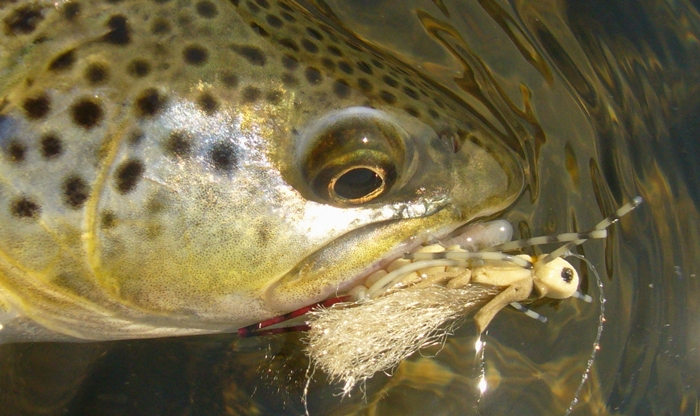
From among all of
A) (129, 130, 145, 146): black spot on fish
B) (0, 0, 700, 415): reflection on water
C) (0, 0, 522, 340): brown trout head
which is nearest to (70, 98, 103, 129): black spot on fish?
(0, 0, 522, 340): brown trout head

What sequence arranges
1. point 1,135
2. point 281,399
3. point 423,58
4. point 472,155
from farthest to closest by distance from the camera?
point 423,58, point 281,399, point 472,155, point 1,135

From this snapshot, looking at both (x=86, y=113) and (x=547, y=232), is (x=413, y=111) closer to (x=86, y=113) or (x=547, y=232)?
(x=86, y=113)

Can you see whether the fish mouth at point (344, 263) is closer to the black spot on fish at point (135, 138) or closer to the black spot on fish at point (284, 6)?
the black spot on fish at point (135, 138)

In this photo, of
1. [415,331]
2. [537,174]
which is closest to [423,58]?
[537,174]

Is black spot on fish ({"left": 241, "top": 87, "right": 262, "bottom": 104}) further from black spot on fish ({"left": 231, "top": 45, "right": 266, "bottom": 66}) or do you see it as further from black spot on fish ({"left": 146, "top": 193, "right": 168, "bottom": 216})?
black spot on fish ({"left": 146, "top": 193, "right": 168, "bottom": 216})

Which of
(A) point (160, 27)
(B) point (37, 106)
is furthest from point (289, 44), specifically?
(B) point (37, 106)

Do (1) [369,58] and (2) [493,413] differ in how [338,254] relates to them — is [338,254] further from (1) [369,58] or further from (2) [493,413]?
(2) [493,413]

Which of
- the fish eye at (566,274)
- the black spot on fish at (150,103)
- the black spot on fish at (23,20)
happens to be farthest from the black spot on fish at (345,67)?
the fish eye at (566,274)
